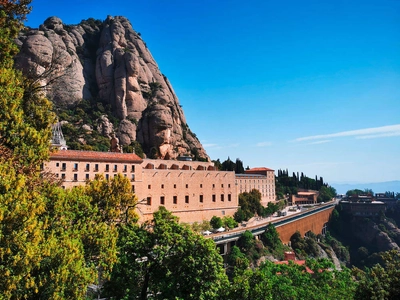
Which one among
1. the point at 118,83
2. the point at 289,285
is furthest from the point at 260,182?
the point at 289,285

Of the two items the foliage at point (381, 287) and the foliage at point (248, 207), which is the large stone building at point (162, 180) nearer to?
the foliage at point (248, 207)

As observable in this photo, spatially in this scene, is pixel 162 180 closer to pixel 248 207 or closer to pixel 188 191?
pixel 188 191

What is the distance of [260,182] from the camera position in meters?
77.4

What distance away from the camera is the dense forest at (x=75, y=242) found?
907 cm

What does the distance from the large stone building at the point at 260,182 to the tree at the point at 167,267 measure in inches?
2109

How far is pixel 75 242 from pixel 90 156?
29944 millimetres

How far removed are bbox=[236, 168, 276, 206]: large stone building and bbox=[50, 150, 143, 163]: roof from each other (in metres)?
31.3

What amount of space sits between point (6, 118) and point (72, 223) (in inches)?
200

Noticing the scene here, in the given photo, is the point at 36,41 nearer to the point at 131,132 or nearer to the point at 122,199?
the point at 131,132

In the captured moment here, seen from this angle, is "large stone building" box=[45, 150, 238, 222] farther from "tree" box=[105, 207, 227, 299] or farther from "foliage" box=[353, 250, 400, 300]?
"foliage" box=[353, 250, 400, 300]

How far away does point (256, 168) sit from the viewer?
86.5 m

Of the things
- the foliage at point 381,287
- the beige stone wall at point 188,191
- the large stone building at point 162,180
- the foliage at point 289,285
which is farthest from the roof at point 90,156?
the foliage at point 381,287

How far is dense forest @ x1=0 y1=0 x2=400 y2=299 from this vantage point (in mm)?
9070

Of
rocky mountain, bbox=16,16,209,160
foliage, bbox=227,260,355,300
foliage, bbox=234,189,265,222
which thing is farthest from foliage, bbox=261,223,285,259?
rocky mountain, bbox=16,16,209,160
